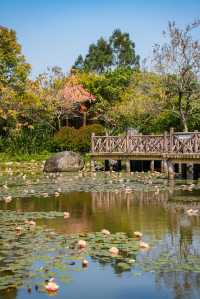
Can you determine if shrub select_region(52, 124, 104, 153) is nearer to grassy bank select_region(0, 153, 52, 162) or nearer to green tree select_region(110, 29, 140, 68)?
grassy bank select_region(0, 153, 52, 162)

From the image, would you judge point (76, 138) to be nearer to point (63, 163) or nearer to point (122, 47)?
point (63, 163)

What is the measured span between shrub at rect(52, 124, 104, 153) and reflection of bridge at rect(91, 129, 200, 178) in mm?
6458

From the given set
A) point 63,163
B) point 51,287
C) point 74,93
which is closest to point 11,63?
point 74,93

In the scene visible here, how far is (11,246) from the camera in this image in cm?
840

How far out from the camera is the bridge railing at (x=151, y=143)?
2144 centimetres

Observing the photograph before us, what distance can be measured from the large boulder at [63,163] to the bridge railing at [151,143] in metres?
0.96

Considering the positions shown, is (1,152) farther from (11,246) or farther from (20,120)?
(11,246)

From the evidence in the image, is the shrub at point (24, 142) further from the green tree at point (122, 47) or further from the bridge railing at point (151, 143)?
the green tree at point (122, 47)

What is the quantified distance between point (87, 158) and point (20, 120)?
26.1 feet

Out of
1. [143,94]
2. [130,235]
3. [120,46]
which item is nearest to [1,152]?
[143,94]

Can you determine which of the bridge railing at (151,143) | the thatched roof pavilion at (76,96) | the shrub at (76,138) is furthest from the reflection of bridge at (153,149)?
the thatched roof pavilion at (76,96)

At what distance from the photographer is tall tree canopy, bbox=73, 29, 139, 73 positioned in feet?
225

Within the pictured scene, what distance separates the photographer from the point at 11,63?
113ft

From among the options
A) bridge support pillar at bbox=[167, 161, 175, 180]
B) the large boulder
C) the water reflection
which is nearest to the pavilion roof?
the large boulder
